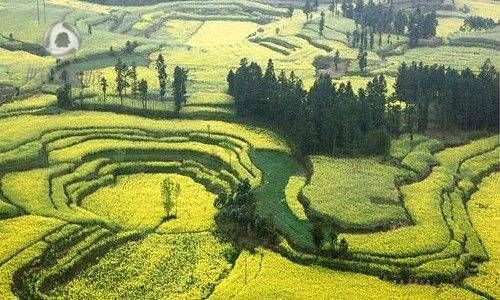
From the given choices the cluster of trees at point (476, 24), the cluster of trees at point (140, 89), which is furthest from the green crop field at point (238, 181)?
the cluster of trees at point (476, 24)

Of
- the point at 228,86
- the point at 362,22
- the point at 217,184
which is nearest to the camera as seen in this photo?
the point at 217,184

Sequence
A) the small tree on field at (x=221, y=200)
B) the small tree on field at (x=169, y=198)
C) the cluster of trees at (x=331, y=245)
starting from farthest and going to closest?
1. the small tree on field at (x=221, y=200)
2. the small tree on field at (x=169, y=198)
3. the cluster of trees at (x=331, y=245)

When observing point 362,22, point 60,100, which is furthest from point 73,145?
point 362,22

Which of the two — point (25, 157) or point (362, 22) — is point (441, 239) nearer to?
point (25, 157)

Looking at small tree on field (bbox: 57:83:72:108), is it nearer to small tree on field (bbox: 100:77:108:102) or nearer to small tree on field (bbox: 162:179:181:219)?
small tree on field (bbox: 100:77:108:102)

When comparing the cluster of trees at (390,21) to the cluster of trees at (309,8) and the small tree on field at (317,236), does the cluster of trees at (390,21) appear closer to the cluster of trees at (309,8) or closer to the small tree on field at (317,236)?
the cluster of trees at (309,8)
